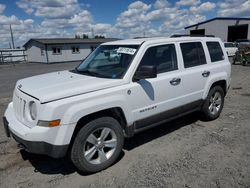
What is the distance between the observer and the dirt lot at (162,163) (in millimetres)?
3277

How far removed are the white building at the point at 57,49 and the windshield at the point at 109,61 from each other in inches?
1216

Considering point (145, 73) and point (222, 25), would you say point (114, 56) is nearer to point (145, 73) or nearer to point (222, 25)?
point (145, 73)

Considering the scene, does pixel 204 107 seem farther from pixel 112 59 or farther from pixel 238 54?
pixel 238 54

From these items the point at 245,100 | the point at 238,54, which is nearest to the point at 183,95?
the point at 245,100

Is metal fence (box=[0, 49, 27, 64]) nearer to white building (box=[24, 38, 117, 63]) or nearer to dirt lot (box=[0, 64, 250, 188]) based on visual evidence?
white building (box=[24, 38, 117, 63])

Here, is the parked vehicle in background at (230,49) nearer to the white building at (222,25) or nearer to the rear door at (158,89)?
the white building at (222,25)

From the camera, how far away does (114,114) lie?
3648mm

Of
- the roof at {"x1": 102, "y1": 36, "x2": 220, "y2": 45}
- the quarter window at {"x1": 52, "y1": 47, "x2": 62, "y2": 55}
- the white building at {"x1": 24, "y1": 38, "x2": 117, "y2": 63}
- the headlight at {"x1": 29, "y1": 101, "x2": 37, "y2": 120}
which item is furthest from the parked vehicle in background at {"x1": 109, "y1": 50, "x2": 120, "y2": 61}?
the quarter window at {"x1": 52, "y1": 47, "x2": 62, "y2": 55}

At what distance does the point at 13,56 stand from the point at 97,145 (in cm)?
4018

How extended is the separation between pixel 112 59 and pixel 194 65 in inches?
65.5

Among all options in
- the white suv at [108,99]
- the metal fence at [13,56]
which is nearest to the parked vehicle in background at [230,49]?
the white suv at [108,99]

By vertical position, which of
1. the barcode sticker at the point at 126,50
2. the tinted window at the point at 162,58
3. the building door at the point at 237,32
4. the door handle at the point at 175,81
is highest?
the building door at the point at 237,32

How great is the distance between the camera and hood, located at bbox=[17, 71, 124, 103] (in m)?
3.08

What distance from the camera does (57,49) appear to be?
3462cm
